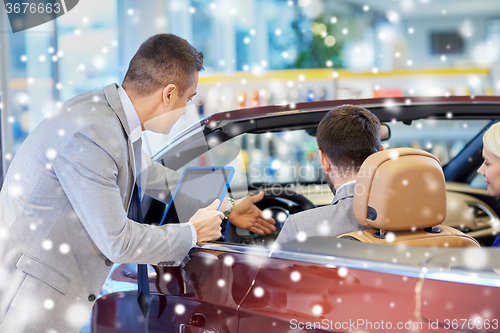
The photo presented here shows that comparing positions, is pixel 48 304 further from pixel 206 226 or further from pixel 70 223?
pixel 206 226

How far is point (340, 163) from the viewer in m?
1.52

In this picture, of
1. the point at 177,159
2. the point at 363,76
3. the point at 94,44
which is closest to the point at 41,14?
the point at 94,44

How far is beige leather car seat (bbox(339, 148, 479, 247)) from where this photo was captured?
108 cm

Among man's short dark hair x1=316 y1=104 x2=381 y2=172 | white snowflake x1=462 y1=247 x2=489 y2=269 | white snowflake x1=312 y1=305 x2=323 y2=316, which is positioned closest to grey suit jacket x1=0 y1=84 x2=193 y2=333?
white snowflake x1=312 y1=305 x2=323 y2=316

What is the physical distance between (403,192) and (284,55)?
15.7ft

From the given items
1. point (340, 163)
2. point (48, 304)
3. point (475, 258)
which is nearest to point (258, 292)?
point (475, 258)

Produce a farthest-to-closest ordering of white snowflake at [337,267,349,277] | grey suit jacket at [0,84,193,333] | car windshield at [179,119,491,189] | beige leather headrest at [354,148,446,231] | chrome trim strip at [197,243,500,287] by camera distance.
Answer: car windshield at [179,119,491,189], grey suit jacket at [0,84,193,333], beige leather headrest at [354,148,446,231], white snowflake at [337,267,349,277], chrome trim strip at [197,243,500,287]

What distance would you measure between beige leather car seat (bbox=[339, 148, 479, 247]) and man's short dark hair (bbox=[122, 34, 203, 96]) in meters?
0.67

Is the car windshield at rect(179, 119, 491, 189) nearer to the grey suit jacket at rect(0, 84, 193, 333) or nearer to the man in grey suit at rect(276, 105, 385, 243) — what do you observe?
the man in grey suit at rect(276, 105, 385, 243)

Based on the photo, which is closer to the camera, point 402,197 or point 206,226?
point 402,197

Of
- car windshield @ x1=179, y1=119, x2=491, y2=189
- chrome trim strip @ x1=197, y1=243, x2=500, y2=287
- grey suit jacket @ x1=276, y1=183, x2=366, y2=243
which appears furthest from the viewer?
car windshield @ x1=179, y1=119, x2=491, y2=189

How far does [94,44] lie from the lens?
17.8 ft

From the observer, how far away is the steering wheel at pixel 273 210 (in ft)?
6.13

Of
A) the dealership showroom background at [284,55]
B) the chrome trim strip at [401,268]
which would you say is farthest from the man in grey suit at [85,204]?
the dealership showroom background at [284,55]
